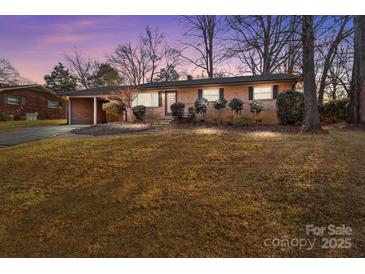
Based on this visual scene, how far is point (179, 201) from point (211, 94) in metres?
10.5

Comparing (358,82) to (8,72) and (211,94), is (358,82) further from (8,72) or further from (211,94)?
(8,72)

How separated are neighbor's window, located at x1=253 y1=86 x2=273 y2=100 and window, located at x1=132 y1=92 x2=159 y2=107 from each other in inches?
237

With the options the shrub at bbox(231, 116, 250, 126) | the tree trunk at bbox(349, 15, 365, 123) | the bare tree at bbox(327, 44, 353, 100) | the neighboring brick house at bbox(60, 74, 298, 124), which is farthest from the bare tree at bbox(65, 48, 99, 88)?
the tree trunk at bbox(349, 15, 365, 123)

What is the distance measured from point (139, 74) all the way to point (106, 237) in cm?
2316

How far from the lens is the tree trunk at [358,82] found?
370 inches

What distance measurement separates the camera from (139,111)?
13.0m

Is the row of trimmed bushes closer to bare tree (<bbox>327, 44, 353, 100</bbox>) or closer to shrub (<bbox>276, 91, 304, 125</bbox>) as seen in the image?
shrub (<bbox>276, 91, 304, 125</bbox>)

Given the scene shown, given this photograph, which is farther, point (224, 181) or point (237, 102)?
point (237, 102)

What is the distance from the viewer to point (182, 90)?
43.8 feet

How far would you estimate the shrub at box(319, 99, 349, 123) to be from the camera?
1076cm

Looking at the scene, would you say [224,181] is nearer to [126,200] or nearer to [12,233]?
[126,200]

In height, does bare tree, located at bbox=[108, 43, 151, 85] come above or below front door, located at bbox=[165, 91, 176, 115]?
above

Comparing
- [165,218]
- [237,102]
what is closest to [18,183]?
[165,218]
